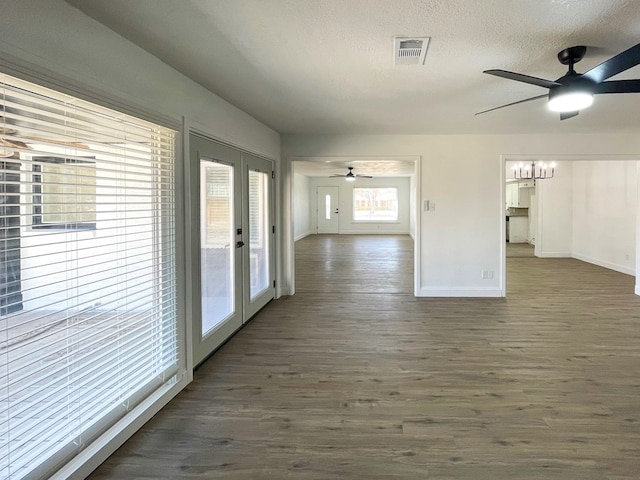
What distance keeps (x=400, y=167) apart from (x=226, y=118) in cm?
819

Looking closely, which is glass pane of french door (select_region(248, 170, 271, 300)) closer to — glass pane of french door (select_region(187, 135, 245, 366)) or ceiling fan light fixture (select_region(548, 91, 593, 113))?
glass pane of french door (select_region(187, 135, 245, 366))

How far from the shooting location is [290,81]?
3025 millimetres

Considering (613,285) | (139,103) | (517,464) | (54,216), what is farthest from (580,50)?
(613,285)

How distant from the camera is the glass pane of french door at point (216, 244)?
329 centimetres

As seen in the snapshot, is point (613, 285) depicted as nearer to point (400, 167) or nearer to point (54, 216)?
point (400, 167)

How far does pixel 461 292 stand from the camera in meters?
5.45

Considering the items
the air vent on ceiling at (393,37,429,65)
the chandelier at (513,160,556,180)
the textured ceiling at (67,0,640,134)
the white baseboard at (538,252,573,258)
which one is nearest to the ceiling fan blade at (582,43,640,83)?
the textured ceiling at (67,0,640,134)

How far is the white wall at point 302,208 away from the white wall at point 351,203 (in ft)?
0.96

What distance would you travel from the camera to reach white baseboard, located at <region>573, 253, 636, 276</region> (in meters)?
6.90

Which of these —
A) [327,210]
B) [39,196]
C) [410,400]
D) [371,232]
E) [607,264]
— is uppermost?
[327,210]

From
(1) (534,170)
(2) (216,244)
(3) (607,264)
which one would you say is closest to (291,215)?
(2) (216,244)

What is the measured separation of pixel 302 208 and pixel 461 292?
9617 millimetres

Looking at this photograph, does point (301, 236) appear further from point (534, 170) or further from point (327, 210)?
point (534, 170)

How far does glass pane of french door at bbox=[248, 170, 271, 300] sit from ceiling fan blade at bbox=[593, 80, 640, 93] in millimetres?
3181
